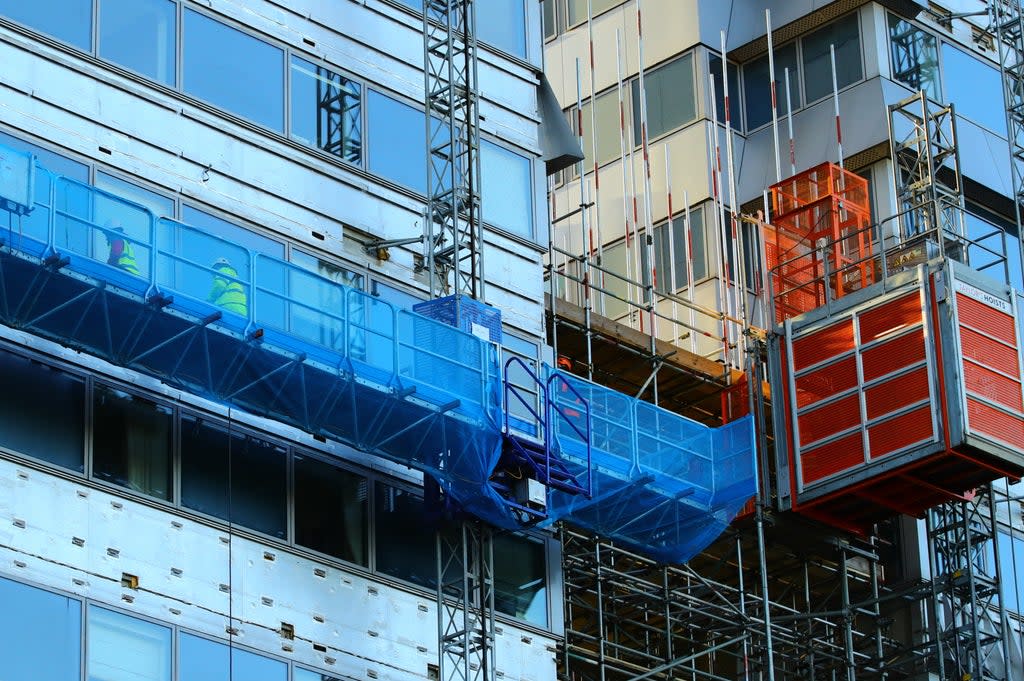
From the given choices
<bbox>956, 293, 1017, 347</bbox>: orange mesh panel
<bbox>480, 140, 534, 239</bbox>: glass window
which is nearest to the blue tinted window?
<bbox>480, 140, 534, 239</bbox>: glass window

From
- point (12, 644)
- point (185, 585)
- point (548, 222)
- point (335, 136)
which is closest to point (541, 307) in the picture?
point (548, 222)

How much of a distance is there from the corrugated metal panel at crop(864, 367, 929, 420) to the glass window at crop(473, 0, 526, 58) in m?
9.14

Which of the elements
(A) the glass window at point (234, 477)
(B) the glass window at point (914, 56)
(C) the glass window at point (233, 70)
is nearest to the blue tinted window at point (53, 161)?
(C) the glass window at point (233, 70)

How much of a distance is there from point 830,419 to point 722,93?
14.3 m

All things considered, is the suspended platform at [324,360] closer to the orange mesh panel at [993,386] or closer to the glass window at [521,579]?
the glass window at [521,579]

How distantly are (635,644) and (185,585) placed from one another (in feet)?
60.9

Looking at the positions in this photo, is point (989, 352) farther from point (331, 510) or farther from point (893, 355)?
point (331, 510)

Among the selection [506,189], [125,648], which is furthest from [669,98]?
[125,648]

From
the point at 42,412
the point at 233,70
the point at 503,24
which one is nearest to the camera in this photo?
the point at 42,412

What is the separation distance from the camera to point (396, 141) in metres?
38.3

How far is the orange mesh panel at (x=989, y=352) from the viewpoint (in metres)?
42.4

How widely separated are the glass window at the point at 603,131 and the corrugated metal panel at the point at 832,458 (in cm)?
1447

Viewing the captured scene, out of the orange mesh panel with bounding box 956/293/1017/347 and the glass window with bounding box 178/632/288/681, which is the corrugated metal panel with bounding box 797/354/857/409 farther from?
the glass window with bounding box 178/632/288/681

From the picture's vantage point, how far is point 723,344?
2021 inches
